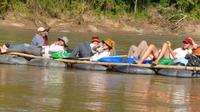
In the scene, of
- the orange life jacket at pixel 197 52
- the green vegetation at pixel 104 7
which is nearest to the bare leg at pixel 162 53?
the orange life jacket at pixel 197 52

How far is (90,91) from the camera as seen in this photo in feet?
36.4

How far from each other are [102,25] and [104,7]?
6.23ft

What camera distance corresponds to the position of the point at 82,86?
11.7 metres

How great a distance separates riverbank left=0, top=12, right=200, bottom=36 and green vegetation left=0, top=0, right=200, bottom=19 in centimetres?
50

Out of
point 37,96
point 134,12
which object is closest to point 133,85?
point 37,96

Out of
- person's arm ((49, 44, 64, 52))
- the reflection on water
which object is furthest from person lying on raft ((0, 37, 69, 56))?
the reflection on water

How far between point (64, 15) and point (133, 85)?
24.7 metres

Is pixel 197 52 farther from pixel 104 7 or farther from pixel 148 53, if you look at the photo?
pixel 104 7

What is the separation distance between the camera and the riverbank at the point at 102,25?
3491 cm

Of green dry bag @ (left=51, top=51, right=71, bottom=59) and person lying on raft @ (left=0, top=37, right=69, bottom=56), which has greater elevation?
person lying on raft @ (left=0, top=37, right=69, bottom=56)

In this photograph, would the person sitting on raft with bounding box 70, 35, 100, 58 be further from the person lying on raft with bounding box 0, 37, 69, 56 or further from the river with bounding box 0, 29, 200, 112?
the river with bounding box 0, 29, 200, 112

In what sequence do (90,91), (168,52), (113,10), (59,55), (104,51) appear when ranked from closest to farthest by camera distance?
(90,91), (168,52), (104,51), (59,55), (113,10)

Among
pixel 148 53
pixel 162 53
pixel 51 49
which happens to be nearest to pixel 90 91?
pixel 148 53

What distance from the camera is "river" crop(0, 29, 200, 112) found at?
945cm
